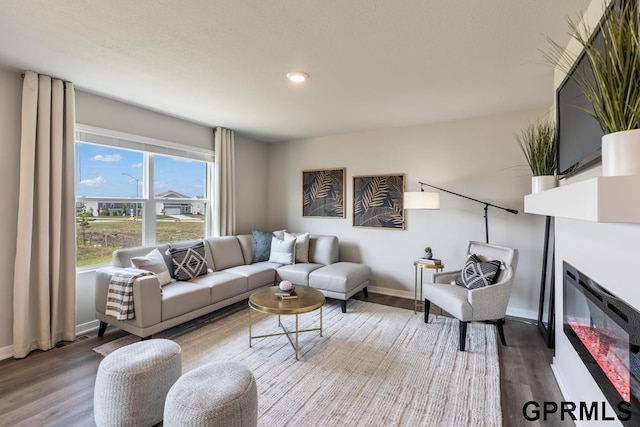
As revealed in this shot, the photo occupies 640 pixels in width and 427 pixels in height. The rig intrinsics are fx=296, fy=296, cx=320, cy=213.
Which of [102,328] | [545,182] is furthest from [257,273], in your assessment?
[545,182]

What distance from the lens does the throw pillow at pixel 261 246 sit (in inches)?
176

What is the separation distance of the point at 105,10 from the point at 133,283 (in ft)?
6.72

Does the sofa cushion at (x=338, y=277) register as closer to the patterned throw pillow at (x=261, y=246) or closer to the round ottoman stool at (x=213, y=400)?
the patterned throw pillow at (x=261, y=246)

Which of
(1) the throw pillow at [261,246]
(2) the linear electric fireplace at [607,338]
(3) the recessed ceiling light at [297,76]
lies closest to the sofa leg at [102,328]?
(1) the throw pillow at [261,246]

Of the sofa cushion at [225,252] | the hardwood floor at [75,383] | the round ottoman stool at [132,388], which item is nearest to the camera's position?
the round ottoman stool at [132,388]

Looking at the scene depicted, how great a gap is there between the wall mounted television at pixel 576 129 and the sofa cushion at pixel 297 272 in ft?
9.23

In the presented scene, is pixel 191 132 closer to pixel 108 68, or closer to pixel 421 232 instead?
pixel 108 68

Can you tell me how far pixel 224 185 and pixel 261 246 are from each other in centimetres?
108

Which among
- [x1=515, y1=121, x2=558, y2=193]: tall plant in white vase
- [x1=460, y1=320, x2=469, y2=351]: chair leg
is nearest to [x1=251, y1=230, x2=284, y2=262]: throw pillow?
[x1=460, y1=320, x2=469, y2=351]: chair leg

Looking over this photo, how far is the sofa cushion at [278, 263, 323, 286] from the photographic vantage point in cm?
387

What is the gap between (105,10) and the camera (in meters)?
1.69

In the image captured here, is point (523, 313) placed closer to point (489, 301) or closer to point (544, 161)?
point (489, 301)

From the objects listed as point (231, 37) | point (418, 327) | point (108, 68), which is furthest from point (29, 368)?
point (418, 327)

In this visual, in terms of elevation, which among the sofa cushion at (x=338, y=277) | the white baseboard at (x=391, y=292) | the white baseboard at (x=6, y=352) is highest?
the sofa cushion at (x=338, y=277)
